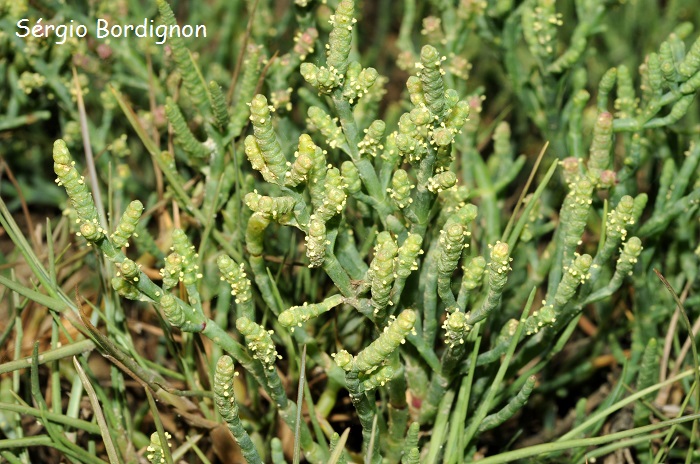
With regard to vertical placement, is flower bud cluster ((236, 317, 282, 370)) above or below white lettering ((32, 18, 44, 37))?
below

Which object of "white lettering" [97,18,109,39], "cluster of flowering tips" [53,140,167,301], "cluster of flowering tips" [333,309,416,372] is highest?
"white lettering" [97,18,109,39]

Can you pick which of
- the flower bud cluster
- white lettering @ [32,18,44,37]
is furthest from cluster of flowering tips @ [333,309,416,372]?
white lettering @ [32,18,44,37]

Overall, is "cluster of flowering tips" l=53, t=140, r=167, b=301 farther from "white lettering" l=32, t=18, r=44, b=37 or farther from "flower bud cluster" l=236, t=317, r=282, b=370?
"white lettering" l=32, t=18, r=44, b=37

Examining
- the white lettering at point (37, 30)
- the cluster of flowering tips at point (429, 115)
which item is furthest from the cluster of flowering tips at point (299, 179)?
the white lettering at point (37, 30)

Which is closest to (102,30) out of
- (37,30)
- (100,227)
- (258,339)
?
(37,30)

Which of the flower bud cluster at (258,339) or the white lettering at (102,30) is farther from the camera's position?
the white lettering at (102,30)

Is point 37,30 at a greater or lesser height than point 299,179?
greater

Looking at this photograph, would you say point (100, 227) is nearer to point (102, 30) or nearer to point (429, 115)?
point (429, 115)

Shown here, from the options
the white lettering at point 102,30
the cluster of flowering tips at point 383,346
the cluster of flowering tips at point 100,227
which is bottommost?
the cluster of flowering tips at point 383,346

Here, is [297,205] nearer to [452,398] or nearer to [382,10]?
[452,398]

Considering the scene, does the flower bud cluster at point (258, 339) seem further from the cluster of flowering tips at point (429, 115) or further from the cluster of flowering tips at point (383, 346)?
the cluster of flowering tips at point (429, 115)

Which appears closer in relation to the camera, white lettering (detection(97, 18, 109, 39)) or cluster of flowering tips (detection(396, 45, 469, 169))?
cluster of flowering tips (detection(396, 45, 469, 169))
